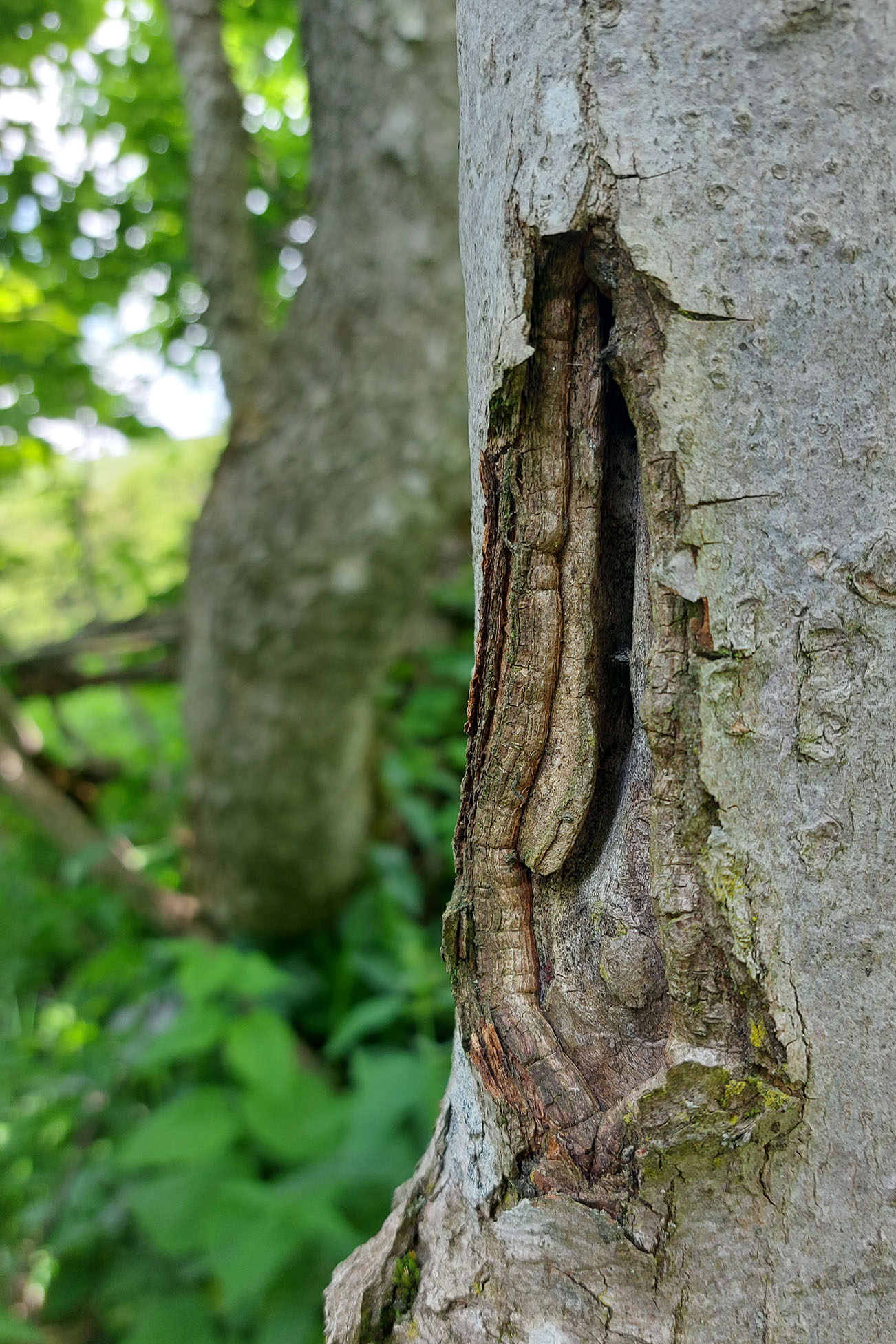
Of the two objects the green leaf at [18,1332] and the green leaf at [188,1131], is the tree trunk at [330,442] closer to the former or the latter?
the green leaf at [188,1131]

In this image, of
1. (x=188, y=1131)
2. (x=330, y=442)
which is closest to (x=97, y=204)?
(x=330, y=442)

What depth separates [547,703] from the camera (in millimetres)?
726

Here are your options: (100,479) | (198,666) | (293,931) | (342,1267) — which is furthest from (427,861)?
(100,479)

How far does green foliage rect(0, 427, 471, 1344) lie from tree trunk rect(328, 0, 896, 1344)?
27 centimetres

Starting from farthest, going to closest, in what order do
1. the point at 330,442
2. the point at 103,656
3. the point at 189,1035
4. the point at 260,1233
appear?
the point at 103,656
the point at 330,442
the point at 189,1035
the point at 260,1233

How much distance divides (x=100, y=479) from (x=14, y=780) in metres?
4.72

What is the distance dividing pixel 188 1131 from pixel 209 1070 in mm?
664

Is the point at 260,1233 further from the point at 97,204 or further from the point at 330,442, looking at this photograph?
the point at 97,204

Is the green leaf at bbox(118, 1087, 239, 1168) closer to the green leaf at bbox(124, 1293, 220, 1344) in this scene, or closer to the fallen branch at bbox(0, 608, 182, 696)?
the green leaf at bbox(124, 1293, 220, 1344)

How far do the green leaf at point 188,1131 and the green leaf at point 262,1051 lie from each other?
87mm

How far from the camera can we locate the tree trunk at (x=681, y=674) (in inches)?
22.2

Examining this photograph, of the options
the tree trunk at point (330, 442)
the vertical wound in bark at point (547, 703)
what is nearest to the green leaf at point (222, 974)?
the tree trunk at point (330, 442)

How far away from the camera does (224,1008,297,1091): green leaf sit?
80.6 inches

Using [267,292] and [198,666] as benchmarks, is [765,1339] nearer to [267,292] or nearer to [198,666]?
[198,666]
